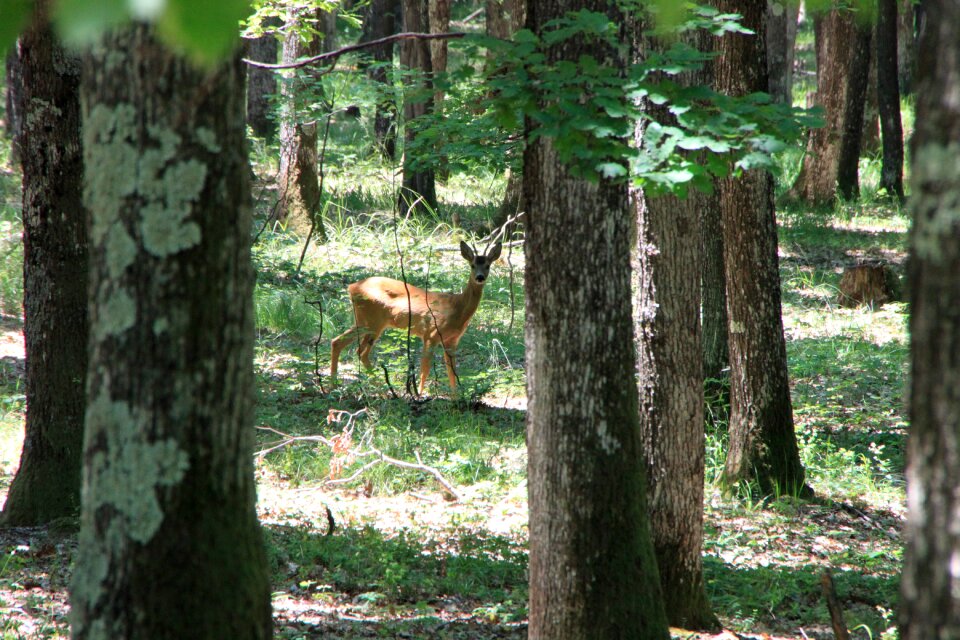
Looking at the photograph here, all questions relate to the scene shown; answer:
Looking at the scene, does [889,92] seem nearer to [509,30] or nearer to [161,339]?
[509,30]

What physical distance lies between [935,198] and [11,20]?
5.15ft

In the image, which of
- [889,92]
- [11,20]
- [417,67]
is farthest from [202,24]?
[889,92]

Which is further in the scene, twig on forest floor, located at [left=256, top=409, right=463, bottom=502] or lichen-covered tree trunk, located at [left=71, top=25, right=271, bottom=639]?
twig on forest floor, located at [left=256, top=409, right=463, bottom=502]

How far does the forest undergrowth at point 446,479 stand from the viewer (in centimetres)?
526

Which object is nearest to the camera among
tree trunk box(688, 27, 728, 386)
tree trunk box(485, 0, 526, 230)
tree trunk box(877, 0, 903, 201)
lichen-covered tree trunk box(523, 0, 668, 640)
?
lichen-covered tree trunk box(523, 0, 668, 640)

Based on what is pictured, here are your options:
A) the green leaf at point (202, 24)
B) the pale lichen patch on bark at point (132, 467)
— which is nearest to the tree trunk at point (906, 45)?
the pale lichen patch on bark at point (132, 467)

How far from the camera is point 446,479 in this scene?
7617 mm

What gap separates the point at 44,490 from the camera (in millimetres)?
5734

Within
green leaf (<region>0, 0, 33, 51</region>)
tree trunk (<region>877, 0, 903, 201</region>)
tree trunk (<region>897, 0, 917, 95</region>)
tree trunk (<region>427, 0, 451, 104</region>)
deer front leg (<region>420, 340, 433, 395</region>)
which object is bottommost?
deer front leg (<region>420, 340, 433, 395</region>)

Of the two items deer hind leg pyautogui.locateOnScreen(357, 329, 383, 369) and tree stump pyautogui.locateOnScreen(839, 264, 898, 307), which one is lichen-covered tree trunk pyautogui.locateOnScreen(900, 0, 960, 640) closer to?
deer hind leg pyautogui.locateOnScreen(357, 329, 383, 369)

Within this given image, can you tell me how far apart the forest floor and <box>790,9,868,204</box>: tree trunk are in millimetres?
6390

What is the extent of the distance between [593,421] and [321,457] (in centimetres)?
446

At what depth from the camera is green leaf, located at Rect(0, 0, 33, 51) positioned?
1.44m

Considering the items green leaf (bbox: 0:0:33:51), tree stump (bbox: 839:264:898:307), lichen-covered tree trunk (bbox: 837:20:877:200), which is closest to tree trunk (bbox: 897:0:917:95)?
lichen-covered tree trunk (bbox: 837:20:877:200)
